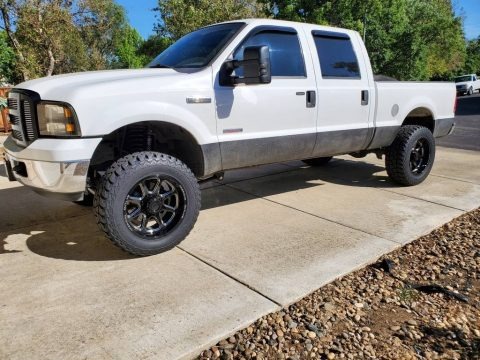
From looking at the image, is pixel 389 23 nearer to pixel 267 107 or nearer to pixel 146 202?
pixel 267 107

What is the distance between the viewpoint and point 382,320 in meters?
2.66

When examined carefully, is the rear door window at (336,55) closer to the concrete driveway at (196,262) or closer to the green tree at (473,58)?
the concrete driveway at (196,262)

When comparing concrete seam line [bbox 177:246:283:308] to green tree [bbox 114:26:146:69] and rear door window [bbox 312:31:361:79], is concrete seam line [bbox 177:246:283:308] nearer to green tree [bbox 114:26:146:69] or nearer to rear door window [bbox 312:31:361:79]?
rear door window [bbox 312:31:361:79]

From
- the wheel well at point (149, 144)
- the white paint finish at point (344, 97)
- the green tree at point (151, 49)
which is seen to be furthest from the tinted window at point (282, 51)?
the green tree at point (151, 49)

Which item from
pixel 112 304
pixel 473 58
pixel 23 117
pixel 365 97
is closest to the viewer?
pixel 112 304

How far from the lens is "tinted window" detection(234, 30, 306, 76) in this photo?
4.04 metres

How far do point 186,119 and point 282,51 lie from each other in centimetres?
135

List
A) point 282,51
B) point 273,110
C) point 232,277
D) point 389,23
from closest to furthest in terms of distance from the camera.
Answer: point 232,277
point 273,110
point 282,51
point 389,23

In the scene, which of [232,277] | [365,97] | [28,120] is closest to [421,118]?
[365,97]

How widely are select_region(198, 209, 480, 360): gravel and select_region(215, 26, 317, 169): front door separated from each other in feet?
4.84

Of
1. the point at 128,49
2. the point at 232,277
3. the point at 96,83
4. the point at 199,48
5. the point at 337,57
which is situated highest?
the point at 128,49

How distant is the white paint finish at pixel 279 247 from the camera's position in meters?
3.08

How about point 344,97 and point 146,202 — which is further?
point 344,97

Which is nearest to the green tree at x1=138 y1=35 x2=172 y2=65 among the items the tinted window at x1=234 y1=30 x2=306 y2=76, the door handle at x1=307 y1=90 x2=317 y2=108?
the tinted window at x1=234 y1=30 x2=306 y2=76
